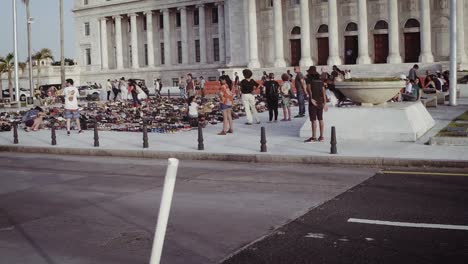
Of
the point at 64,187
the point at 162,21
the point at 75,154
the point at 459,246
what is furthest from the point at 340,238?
the point at 162,21

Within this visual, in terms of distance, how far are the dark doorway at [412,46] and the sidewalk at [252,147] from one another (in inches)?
1300

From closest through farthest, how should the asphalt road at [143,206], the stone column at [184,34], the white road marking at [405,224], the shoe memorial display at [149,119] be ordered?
the asphalt road at [143,206], the white road marking at [405,224], the shoe memorial display at [149,119], the stone column at [184,34]

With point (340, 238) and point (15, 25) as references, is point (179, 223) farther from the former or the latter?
point (15, 25)

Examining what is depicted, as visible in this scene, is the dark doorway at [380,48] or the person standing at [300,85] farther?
the dark doorway at [380,48]

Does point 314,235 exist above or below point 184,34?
below

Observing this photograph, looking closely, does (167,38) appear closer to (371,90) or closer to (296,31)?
(296,31)

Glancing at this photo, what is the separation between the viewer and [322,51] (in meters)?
62.4

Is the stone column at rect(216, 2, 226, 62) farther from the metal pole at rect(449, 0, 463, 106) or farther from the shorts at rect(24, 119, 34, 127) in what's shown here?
the shorts at rect(24, 119, 34, 127)

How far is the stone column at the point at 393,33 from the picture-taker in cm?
5438

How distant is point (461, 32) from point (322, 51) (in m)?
13.5

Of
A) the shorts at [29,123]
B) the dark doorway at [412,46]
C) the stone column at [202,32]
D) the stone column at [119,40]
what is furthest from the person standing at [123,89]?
the stone column at [119,40]

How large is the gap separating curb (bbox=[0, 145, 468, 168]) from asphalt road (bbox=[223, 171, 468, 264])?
2.79 meters

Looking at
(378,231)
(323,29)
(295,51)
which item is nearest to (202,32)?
(295,51)

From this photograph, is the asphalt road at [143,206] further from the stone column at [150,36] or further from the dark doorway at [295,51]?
the stone column at [150,36]
